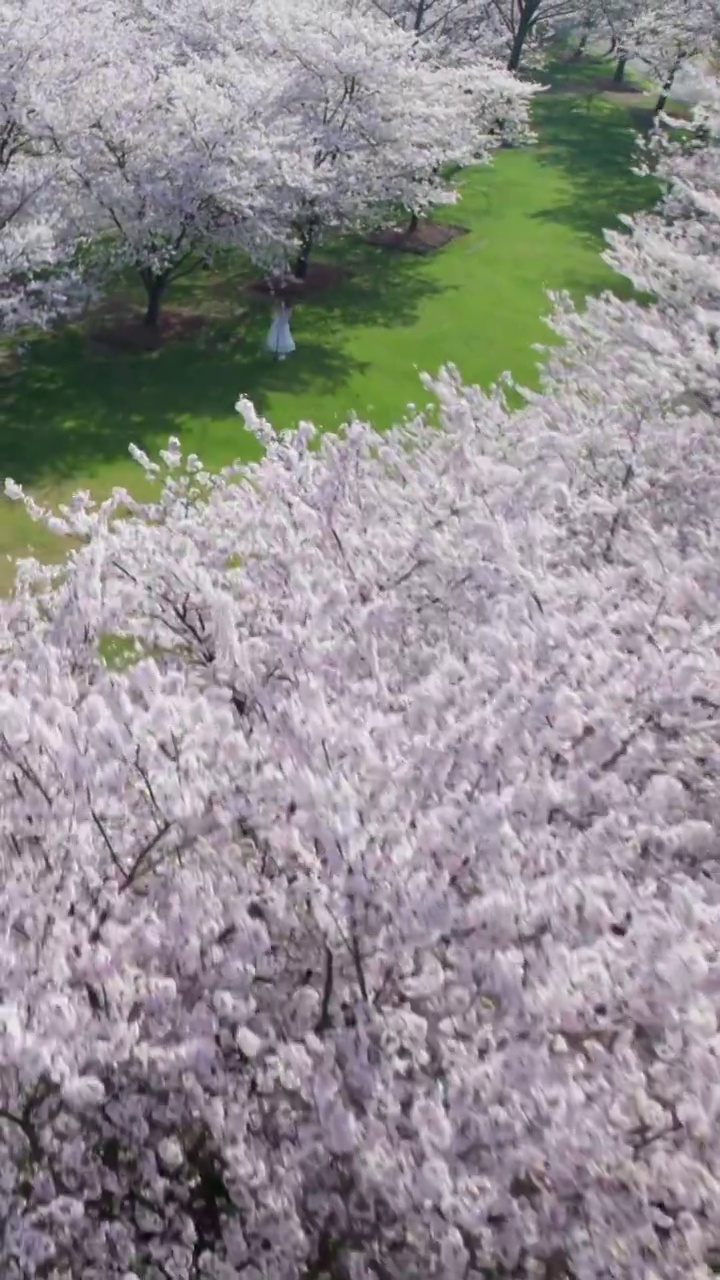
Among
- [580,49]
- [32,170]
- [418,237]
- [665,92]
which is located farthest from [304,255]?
[580,49]

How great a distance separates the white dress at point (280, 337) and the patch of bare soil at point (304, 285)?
128 inches

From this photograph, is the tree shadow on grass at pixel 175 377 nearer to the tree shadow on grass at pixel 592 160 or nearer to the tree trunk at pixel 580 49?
the tree shadow on grass at pixel 592 160

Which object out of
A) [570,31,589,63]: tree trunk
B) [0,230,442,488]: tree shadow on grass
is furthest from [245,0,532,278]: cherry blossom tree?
[570,31,589,63]: tree trunk

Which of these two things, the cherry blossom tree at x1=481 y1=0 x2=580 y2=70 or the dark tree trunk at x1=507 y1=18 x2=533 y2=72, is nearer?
the dark tree trunk at x1=507 y1=18 x2=533 y2=72

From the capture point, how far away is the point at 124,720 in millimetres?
7859

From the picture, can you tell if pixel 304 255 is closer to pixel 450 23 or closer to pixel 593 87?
pixel 450 23

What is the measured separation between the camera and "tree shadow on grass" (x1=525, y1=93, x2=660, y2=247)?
35750 mm

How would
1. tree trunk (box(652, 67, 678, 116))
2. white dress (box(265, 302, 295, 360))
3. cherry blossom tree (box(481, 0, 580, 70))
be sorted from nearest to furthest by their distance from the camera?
white dress (box(265, 302, 295, 360)) → tree trunk (box(652, 67, 678, 116)) → cherry blossom tree (box(481, 0, 580, 70))

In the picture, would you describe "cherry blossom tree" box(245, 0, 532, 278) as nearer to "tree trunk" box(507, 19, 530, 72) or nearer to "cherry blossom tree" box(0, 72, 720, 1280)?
"tree trunk" box(507, 19, 530, 72)

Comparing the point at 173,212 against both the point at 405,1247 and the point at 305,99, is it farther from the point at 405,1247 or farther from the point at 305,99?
the point at 405,1247

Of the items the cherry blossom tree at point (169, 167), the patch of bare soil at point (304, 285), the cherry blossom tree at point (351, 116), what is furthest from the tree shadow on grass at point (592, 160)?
the cherry blossom tree at point (169, 167)

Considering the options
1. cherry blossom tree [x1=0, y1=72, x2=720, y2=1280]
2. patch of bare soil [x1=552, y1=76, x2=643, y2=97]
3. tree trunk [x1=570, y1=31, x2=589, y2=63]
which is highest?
tree trunk [x1=570, y1=31, x2=589, y2=63]

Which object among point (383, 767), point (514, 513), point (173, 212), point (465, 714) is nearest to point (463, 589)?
point (514, 513)

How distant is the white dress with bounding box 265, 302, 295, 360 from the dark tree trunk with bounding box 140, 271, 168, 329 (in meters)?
3.20
